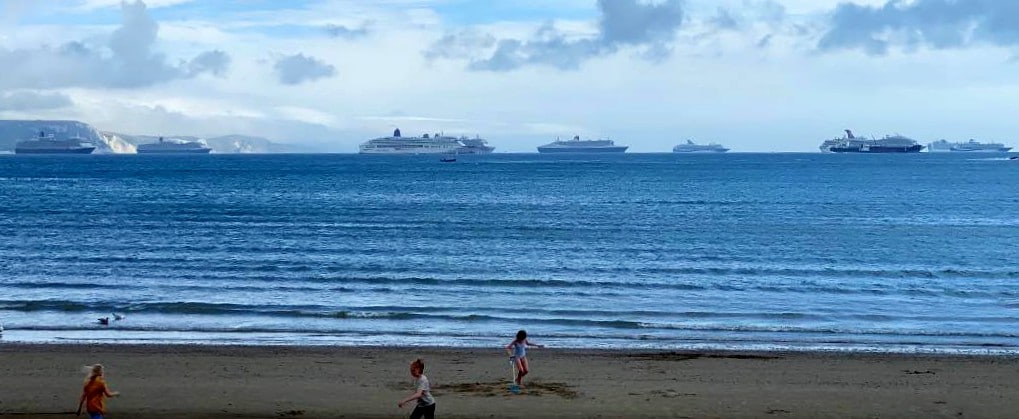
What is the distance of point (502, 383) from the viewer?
17.8 meters

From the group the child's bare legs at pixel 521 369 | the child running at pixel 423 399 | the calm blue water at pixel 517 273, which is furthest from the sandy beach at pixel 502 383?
the calm blue water at pixel 517 273

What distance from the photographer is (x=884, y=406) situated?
16328mm

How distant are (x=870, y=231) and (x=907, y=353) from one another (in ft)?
103

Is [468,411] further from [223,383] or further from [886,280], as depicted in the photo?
[886,280]

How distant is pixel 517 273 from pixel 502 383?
1783cm

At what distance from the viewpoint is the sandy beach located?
15773mm

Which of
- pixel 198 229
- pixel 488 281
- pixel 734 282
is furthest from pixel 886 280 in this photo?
pixel 198 229

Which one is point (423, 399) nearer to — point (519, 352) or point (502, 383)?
point (519, 352)

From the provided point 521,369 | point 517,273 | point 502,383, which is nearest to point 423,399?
point 521,369

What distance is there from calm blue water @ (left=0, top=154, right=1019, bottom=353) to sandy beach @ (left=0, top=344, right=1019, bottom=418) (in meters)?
2.15

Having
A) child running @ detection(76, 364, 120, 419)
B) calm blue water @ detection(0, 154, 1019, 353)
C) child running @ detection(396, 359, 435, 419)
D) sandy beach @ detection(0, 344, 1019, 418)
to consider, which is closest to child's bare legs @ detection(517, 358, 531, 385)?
sandy beach @ detection(0, 344, 1019, 418)

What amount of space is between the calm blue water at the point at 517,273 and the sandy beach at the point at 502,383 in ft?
7.04

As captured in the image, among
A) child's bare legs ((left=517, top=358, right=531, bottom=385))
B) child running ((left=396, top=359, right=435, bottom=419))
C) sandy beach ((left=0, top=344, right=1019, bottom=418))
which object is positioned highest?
child running ((left=396, top=359, right=435, bottom=419))

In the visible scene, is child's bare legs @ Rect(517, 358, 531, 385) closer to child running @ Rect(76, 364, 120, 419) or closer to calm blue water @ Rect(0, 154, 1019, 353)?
calm blue water @ Rect(0, 154, 1019, 353)
